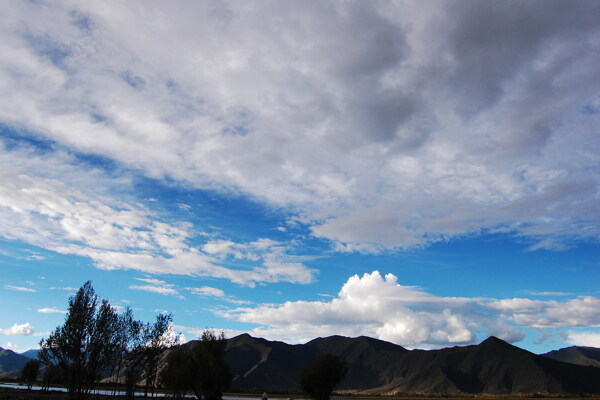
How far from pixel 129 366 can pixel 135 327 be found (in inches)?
229

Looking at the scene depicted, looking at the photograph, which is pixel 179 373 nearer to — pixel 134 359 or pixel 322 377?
pixel 134 359

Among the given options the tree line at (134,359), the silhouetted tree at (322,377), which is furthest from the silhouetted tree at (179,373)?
the silhouetted tree at (322,377)

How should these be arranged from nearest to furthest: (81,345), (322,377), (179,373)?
(81,345) < (179,373) < (322,377)

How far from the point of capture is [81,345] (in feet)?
183

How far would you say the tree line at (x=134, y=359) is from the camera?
55.7 metres

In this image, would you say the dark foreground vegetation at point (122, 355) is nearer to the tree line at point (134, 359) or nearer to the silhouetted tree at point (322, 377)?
the tree line at point (134, 359)

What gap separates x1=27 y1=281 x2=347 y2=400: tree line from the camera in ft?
183

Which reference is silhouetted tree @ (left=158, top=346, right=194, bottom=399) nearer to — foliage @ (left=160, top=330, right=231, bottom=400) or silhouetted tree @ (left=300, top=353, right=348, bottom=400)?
foliage @ (left=160, top=330, right=231, bottom=400)

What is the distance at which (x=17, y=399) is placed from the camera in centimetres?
5559

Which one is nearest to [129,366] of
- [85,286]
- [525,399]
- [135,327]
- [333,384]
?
[135,327]

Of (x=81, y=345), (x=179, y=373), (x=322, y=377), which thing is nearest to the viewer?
(x=81, y=345)

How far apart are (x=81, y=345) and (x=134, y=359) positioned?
45.4 feet

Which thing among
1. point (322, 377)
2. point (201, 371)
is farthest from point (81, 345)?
point (322, 377)

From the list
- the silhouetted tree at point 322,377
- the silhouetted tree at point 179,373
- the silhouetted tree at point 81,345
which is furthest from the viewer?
the silhouetted tree at point 322,377
